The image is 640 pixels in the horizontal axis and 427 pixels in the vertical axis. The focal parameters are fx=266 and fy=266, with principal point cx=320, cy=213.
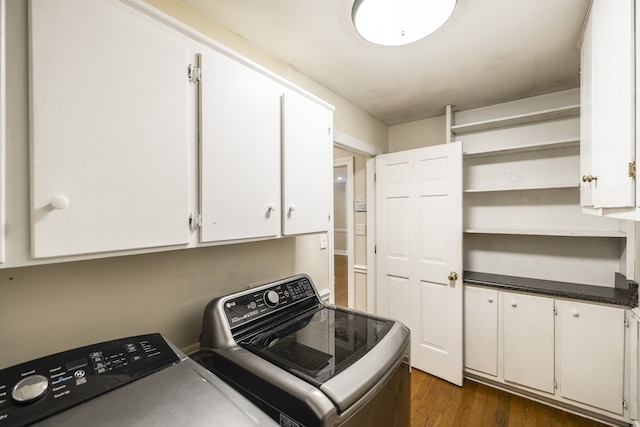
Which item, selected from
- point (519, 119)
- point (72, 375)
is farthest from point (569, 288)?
point (72, 375)

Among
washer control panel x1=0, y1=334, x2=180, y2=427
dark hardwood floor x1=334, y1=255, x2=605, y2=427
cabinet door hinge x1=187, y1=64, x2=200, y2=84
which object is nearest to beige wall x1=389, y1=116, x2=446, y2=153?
dark hardwood floor x1=334, y1=255, x2=605, y2=427

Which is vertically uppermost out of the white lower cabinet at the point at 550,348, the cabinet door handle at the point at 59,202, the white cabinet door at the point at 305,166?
the white cabinet door at the point at 305,166

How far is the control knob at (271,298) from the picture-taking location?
1.27 metres

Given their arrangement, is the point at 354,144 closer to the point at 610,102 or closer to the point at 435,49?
the point at 435,49

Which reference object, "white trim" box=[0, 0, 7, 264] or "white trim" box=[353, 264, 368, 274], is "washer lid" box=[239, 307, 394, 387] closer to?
"white trim" box=[0, 0, 7, 264]

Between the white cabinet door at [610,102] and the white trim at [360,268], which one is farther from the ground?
the white cabinet door at [610,102]

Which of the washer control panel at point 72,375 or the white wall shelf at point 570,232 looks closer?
the washer control panel at point 72,375

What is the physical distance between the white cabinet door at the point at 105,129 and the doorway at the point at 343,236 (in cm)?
232

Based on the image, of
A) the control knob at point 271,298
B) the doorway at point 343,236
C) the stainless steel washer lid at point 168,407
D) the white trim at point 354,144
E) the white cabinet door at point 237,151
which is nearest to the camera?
the stainless steel washer lid at point 168,407

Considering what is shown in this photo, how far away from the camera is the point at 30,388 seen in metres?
0.63

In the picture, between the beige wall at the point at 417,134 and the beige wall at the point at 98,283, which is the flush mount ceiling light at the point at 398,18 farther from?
the beige wall at the point at 417,134

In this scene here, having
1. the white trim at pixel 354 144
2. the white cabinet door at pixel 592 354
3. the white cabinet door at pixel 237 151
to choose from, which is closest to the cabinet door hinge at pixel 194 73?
the white cabinet door at pixel 237 151

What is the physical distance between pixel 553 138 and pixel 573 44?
2.98 feet

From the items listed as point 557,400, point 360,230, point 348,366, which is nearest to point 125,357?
point 348,366
